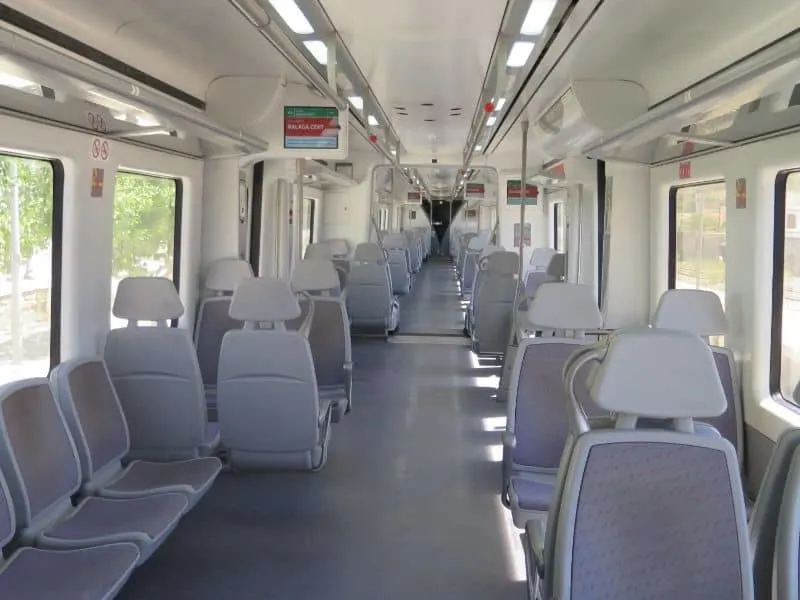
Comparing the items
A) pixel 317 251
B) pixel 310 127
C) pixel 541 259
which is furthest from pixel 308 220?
pixel 310 127

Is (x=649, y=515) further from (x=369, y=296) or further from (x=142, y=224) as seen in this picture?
(x=369, y=296)

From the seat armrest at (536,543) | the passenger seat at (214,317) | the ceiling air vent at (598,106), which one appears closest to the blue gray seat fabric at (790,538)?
the seat armrest at (536,543)

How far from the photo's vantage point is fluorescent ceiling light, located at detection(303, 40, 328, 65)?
16.6 feet

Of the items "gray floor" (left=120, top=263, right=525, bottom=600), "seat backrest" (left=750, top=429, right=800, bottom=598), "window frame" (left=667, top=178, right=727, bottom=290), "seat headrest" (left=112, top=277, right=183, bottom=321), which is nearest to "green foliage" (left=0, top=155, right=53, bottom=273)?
"seat headrest" (left=112, top=277, right=183, bottom=321)

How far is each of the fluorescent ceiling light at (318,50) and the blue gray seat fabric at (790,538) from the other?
397 centimetres

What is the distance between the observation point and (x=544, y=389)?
397cm

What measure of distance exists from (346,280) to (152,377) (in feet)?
20.1

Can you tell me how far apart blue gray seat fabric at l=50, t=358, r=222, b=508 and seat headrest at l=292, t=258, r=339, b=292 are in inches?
89.8

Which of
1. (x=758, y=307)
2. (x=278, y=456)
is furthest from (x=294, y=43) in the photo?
(x=758, y=307)

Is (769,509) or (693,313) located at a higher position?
(693,313)

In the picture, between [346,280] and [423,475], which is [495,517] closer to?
[423,475]

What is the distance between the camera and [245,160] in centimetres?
663

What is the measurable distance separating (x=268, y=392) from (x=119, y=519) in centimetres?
115

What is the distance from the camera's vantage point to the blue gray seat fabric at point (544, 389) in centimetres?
394
